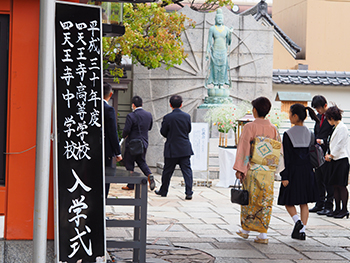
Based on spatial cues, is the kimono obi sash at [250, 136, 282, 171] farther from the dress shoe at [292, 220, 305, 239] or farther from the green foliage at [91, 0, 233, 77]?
the green foliage at [91, 0, 233, 77]

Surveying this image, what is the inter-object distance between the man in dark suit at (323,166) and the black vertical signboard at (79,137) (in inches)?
193

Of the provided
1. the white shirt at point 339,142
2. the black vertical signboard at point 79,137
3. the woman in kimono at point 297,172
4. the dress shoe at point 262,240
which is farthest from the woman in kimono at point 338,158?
the black vertical signboard at point 79,137

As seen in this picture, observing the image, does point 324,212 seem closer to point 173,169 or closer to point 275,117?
point 173,169

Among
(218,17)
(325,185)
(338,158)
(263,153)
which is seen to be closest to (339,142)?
(338,158)

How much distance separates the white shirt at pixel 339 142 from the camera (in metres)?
7.89

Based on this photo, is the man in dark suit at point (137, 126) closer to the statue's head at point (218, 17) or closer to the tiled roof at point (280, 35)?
the statue's head at point (218, 17)

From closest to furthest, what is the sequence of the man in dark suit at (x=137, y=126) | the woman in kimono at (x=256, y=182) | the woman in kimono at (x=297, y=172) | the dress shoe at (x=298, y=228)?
the woman in kimono at (x=256, y=182), the dress shoe at (x=298, y=228), the woman in kimono at (x=297, y=172), the man in dark suit at (x=137, y=126)

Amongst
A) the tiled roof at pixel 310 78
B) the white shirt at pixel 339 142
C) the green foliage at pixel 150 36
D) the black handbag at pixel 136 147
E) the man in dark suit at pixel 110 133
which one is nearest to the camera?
the man in dark suit at pixel 110 133

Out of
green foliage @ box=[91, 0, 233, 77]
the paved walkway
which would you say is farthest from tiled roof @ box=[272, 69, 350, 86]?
the paved walkway

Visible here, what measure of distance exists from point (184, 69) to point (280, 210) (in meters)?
7.96

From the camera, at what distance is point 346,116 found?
51.7ft

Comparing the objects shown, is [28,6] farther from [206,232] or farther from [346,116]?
[346,116]

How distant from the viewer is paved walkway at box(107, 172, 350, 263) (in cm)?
541

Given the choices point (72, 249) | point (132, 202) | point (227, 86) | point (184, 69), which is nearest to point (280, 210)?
point (132, 202)
